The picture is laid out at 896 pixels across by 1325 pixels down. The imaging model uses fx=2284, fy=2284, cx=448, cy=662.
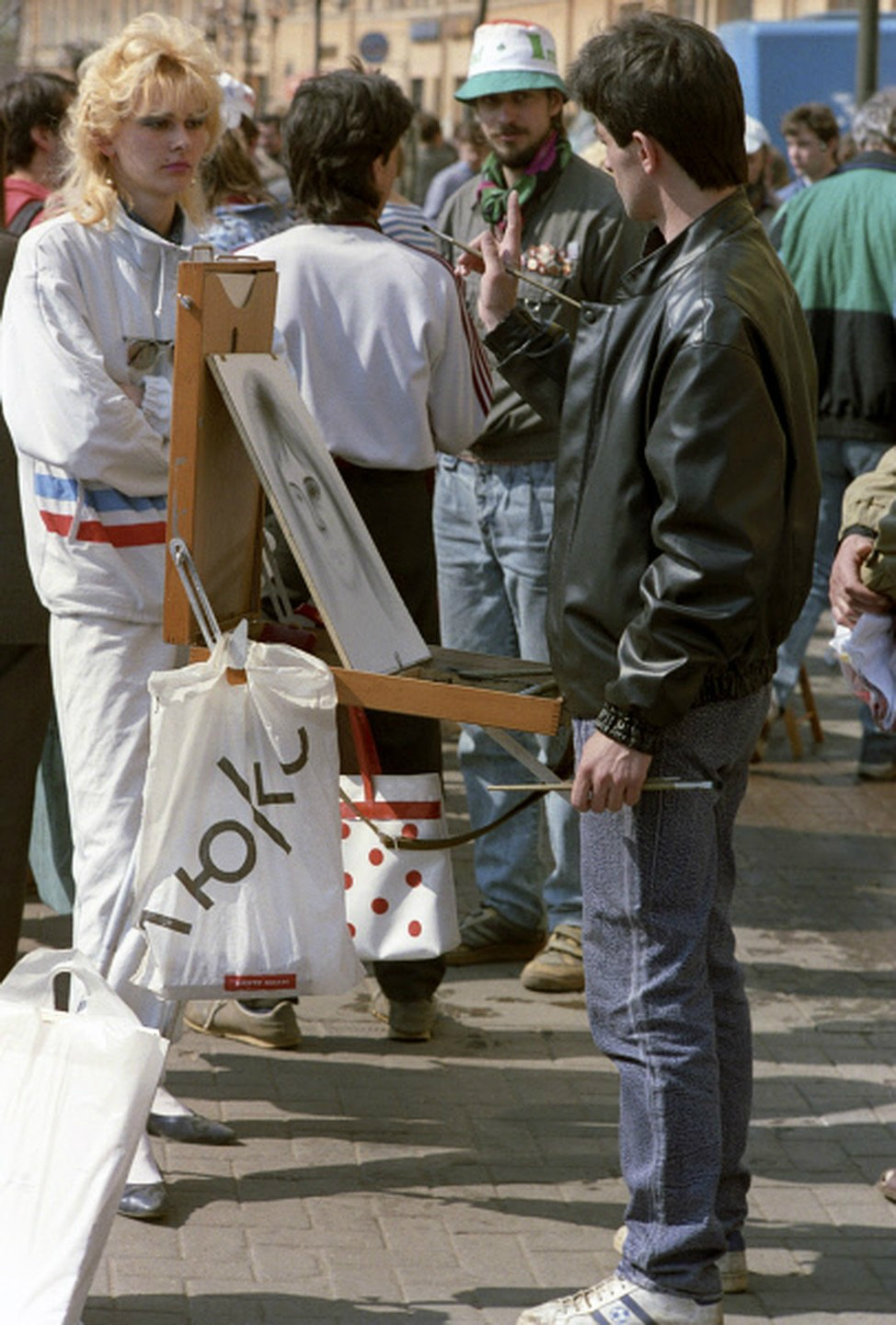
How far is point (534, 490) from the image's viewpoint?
592 cm

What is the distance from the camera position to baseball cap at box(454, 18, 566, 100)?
5.97 metres

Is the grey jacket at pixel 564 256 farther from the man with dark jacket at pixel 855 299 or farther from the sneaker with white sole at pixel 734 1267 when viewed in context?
the man with dark jacket at pixel 855 299

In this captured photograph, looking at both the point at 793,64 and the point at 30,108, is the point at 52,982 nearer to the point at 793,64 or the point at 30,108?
A: the point at 30,108

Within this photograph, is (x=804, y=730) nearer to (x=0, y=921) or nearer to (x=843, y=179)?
(x=843, y=179)

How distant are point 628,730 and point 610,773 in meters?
0.08

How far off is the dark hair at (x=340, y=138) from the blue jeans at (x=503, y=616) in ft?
3.41

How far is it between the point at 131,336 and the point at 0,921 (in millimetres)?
1363

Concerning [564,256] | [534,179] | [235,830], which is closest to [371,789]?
[235,830]

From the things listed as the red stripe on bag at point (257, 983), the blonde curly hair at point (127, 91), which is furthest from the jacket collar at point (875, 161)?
the red stripe on bag at point (257, 983)

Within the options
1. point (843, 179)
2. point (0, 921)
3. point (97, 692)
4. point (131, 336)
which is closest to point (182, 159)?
point (131, 336)

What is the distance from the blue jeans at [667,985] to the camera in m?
3.76

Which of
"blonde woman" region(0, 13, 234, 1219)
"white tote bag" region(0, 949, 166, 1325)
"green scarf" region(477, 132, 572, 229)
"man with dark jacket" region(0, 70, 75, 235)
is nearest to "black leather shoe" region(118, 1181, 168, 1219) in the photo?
"blonde woman" region(0, 13, 234, 1219)

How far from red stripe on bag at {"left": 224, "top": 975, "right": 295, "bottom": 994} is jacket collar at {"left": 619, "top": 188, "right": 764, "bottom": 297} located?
4.25 ft

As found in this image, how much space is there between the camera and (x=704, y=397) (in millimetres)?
3490
